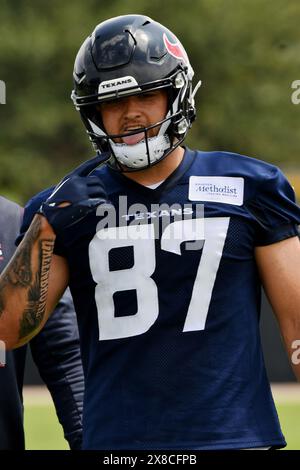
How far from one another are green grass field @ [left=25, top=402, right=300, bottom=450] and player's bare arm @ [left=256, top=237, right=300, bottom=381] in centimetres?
528

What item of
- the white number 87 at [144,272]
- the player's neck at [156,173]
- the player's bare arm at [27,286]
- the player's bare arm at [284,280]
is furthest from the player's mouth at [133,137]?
the player's bare arm at [284,280]

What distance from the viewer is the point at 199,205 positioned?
337 cm

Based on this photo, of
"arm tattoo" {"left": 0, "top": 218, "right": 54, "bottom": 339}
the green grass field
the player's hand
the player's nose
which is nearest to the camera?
the player's hand

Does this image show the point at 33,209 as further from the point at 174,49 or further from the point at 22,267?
the point at 174,49

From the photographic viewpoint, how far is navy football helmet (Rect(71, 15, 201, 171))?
336cm

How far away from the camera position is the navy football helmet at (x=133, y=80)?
11.0 feet

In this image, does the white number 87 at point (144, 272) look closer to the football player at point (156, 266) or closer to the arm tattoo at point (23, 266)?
the football player at point (156, 266)

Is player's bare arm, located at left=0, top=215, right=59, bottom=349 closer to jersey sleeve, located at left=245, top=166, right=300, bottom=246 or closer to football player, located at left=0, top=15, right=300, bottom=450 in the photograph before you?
football player, located at left=0, top=15, right=300, bottom=450

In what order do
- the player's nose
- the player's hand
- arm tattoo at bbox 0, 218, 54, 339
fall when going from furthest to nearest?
1. the player's nose
2. arm tattoo at bbox 0, 218, 54, 339
3. the player's hand

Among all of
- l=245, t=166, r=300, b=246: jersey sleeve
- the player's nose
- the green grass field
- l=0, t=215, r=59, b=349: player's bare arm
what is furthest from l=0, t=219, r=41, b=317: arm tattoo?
the green grass field

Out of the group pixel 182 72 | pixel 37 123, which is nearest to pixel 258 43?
pixel 37 123

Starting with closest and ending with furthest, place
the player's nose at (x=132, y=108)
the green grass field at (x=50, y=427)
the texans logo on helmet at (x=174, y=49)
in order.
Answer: the player's nose at (x=132, y=108)
the texans logo on helmet at (x=174, y=49)
the green grass field at (x=50, y=427)

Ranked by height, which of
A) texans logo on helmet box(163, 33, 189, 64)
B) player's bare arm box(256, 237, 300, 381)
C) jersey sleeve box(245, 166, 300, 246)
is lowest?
player's bare arm box(256, 237, 300, 381)
